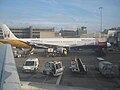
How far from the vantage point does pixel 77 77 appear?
23.6 metres

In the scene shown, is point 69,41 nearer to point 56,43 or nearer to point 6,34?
point 56,43

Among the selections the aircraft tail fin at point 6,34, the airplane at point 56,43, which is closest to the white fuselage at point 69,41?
the airplane at point 56,43

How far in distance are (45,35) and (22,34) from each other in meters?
32.6

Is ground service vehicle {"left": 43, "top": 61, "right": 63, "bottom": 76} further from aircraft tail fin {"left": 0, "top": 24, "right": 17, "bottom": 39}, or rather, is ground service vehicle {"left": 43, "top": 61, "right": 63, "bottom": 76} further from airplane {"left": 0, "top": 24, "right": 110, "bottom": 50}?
aircraft tail fin {"left": 0, "top": 24, "right": 17, "bottom": 39}

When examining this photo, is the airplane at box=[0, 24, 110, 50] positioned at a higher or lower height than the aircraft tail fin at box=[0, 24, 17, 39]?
lower

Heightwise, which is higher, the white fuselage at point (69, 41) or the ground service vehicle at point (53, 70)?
the white fuselage at point (69, 41)

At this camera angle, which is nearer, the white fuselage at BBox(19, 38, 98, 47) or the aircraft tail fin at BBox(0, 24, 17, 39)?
the white fuselage at BBox(19, 38, 98, 47)

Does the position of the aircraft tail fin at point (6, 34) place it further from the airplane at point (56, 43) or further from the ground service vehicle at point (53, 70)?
the ground service vehicle at point (53, 70)

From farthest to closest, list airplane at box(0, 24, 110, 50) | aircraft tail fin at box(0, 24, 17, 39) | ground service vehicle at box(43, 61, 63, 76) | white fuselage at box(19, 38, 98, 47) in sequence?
aircraft tail fin at box(0, 24, 17, 39) → white fuselage at box(19, 38, 98, 47) → airplane at box(0, 24, 110, 50) → ground service vehicle at box(43, 61, 63, 76)

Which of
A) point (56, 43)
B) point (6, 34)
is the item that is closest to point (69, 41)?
point (56, 43)

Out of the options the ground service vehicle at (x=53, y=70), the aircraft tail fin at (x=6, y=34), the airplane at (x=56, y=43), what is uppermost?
the aircraft tail fin at (x=6, y=34)

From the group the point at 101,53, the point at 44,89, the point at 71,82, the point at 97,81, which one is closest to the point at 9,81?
the point at 44,89

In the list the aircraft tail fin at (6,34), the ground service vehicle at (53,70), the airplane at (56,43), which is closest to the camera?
the ground service vehicle at (53,70)

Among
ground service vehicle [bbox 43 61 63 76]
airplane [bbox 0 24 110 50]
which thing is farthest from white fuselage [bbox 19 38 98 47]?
ground service vehicle [bbox 43 61 63 76]
